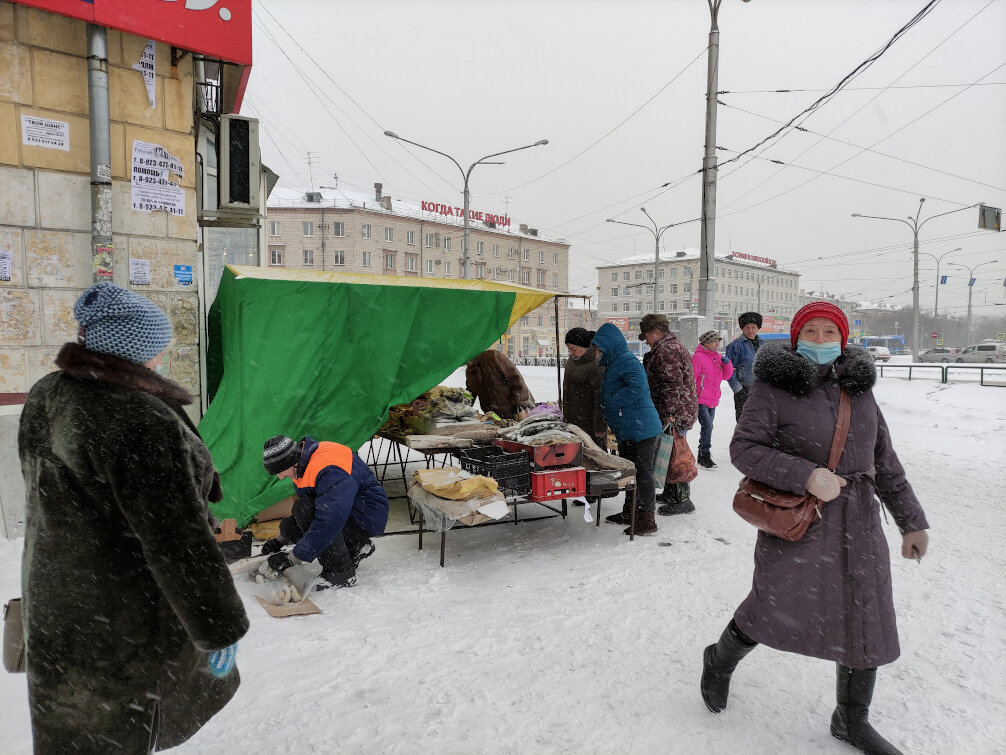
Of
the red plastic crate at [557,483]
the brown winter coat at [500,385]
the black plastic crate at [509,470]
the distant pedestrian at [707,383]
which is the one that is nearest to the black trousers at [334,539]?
the black plastic crate at [509,470]

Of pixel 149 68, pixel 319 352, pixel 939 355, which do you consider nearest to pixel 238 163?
pixel 149 68

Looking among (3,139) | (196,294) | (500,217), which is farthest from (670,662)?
(500,217)

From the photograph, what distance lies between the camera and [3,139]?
457cm

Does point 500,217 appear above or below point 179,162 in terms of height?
above

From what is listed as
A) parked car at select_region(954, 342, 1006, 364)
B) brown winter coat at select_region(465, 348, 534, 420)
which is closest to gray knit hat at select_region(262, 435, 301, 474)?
brown winter coat at select_region(465, 348, 534, 420)

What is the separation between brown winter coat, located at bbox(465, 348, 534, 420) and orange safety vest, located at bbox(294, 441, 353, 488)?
3700mm

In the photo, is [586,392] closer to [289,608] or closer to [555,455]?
[555,455]

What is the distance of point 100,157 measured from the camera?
472 cm

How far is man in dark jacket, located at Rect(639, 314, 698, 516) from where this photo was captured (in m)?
5.78

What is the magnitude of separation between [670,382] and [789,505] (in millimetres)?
3518

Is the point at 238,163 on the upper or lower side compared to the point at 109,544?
upper

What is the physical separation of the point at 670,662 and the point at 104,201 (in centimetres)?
505

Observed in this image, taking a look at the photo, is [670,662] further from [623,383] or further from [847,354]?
[623,383]

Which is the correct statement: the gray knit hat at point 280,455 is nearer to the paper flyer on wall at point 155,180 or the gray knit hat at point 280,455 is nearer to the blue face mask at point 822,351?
the paper flyer on wall at point 155,180
